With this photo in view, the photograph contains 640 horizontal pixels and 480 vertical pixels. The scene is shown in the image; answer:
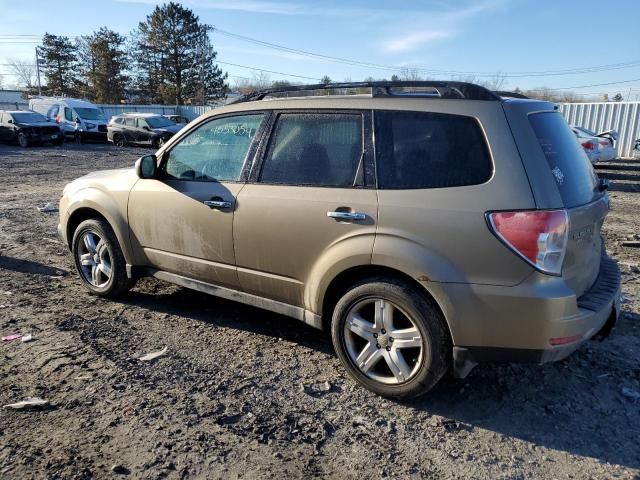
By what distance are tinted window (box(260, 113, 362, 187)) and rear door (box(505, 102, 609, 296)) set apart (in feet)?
3.27

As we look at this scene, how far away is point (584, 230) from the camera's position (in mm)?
3049

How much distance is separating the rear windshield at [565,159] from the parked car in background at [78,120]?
1164 inches

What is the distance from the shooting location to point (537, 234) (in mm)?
2762

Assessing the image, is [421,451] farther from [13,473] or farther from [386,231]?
[13,473]

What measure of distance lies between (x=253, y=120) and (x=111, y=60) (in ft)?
193

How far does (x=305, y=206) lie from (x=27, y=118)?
27.3 meters

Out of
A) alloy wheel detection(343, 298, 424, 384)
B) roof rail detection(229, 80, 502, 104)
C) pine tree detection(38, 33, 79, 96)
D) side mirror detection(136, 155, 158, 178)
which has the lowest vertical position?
alloy wheel detection(343, 298, 424, 384)

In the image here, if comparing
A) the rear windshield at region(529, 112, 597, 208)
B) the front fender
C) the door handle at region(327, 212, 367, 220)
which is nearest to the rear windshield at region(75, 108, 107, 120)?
the front fender

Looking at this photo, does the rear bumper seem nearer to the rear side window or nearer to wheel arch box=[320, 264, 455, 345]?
wheel arch box=[320, 264, 455, 345]

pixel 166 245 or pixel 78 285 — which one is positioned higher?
pixel 166 245

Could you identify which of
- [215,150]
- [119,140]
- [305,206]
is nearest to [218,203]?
[215,150]

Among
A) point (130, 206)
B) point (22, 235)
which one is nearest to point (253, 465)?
point (130, 206)

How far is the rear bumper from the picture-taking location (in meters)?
2.79

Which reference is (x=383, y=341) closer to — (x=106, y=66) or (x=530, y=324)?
(x=530, y=324)
